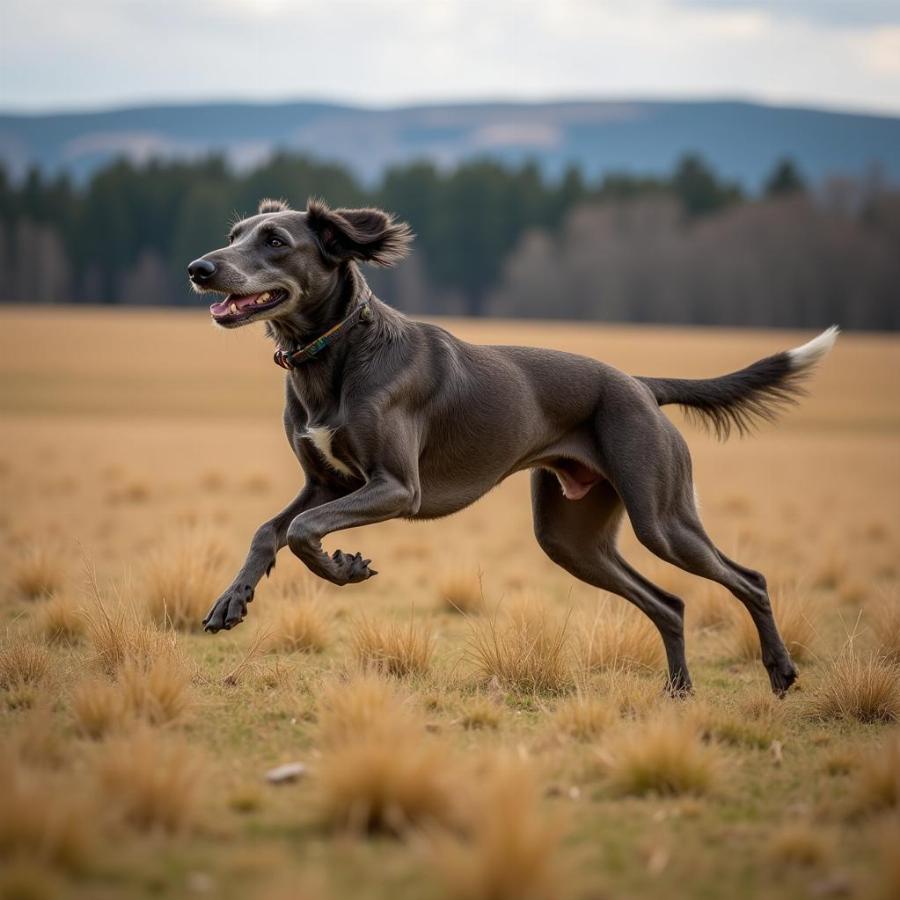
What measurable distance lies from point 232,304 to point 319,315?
17.8 inches

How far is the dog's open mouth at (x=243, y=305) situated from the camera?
616cm

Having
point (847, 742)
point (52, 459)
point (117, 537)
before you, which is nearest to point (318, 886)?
point (847, 742)

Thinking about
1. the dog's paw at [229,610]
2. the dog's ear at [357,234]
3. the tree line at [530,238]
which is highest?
the dog's ear at [357,234]

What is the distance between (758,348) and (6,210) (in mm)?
68339

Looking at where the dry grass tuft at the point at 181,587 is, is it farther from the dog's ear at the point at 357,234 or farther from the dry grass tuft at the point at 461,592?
the dog's ear at the point at 357,234

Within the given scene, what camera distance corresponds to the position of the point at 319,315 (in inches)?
253

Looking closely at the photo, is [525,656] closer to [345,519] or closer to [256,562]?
[345,519]

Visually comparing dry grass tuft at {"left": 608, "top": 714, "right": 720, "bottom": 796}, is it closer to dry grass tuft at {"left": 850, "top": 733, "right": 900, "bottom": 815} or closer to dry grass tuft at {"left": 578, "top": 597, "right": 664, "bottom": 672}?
dry grass tuft at {"left": 850, "top": 733, "right": 900, "bottom": 815}

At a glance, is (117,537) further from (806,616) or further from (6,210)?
(6,210)

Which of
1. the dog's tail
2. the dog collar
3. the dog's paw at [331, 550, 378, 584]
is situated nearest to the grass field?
the dog's paw at [331, 550, 378, 584]

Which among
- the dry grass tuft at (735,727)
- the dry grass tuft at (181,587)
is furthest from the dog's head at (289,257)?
the dry grass tuft at (735,727)

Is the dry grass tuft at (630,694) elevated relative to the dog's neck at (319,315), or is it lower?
lower

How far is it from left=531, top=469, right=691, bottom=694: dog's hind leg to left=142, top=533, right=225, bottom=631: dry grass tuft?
7.52ft

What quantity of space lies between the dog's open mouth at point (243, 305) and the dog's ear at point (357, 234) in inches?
14.3
